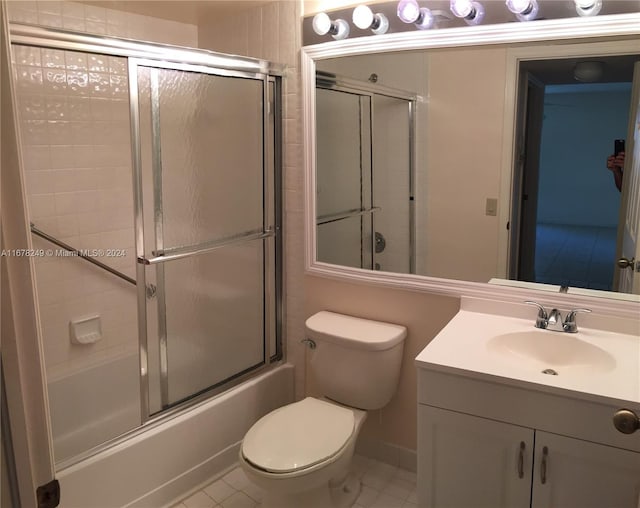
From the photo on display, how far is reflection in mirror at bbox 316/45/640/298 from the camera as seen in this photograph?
5.99 feet

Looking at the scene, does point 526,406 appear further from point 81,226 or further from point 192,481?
point 81,226

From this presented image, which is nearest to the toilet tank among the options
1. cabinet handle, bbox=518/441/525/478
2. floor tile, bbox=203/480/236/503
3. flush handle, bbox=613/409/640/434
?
floor tile, bbox=203/480/236/503

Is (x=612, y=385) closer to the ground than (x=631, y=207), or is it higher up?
closer to the ground

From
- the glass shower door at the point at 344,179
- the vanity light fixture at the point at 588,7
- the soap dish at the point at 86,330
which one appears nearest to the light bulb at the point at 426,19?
the glass shower door at the point at 344,179

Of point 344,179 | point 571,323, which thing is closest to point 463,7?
point 344,179

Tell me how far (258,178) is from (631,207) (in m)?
1.50

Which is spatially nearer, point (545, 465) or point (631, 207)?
point (545, 465)

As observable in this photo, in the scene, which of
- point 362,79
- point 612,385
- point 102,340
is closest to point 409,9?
point 362,79

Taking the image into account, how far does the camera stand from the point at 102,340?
103 inches

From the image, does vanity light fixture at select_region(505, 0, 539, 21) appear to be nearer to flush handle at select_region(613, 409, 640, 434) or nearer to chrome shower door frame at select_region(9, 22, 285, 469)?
chrome shower door frame at select_region(9, 22, 285, 469)

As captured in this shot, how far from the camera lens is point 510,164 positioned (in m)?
2.00

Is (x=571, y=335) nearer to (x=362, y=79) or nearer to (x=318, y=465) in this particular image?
(x=318, y=465)

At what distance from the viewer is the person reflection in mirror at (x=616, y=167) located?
1.80 meters

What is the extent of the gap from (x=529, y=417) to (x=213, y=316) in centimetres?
144
